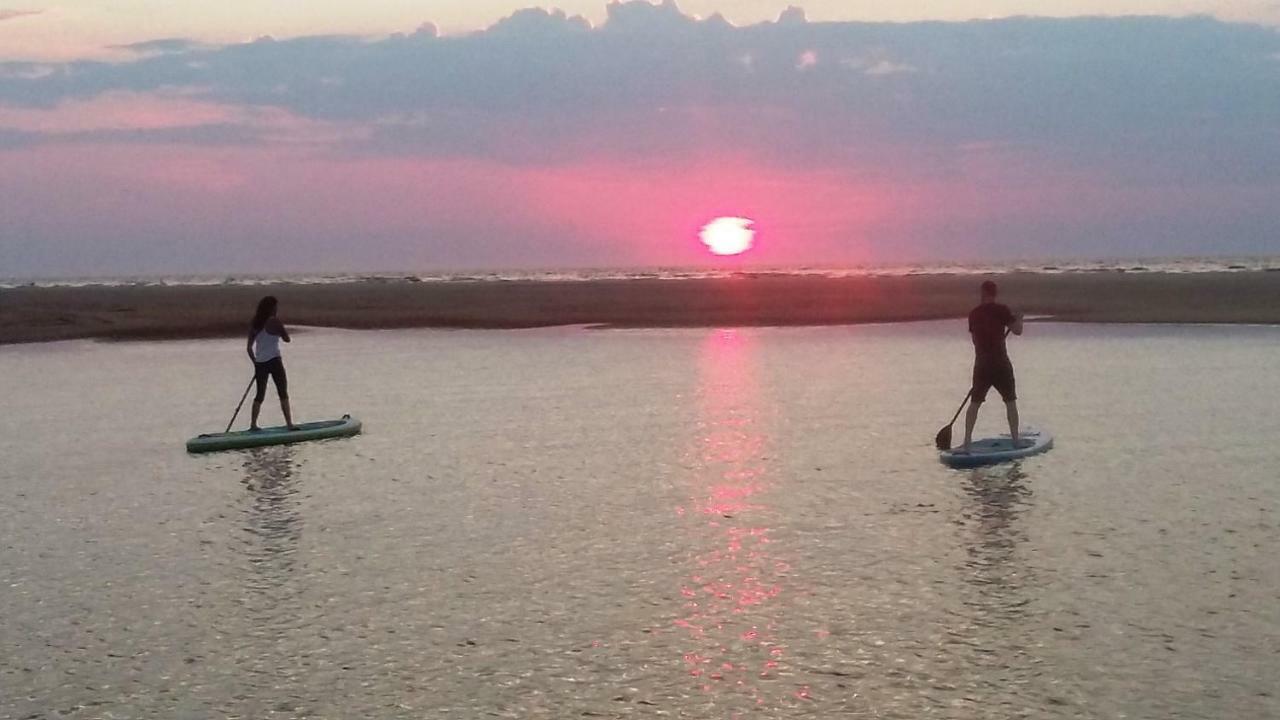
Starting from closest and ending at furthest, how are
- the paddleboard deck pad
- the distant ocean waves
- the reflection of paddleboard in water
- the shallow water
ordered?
the shallow water < the reflection of paddleboard in water < the paddleboard deck pad < the distant ocean waves

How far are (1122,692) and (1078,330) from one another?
36606mm

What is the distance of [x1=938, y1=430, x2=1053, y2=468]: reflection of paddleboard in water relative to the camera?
50.2 ft

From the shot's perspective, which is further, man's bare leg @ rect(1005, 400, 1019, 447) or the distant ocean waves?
the distant ocean waves

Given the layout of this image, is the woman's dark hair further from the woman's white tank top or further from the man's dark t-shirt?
the man's dark t-shirt

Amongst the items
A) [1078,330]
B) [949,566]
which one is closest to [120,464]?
[949,566]

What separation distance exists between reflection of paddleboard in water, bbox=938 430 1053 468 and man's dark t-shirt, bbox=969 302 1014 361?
110 centimetres

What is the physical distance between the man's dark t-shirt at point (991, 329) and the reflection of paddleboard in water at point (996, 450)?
1.10m

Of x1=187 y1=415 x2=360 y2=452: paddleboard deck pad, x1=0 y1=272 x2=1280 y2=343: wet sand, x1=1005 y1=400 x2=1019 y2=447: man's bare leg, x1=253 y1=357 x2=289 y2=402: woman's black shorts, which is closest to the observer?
x1=1005 y1=400 x2=1019 y2=447: man's bare leg

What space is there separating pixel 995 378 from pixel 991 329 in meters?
0.64

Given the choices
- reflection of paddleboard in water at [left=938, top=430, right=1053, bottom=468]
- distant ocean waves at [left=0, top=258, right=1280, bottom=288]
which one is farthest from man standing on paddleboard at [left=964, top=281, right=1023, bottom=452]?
distant ocean waves at [left=0, top=258, right=1280, bottom=288]

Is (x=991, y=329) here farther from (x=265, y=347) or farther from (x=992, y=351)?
(x=265, y=347)

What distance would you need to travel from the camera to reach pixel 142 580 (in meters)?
10.7

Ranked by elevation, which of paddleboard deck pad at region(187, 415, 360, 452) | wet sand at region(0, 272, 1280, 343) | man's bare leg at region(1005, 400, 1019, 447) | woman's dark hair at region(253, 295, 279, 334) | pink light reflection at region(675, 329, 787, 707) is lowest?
pink light reflection at region(675, 329, 787, 707)

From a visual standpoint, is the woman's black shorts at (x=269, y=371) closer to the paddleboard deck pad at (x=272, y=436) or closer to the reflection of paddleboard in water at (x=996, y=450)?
the paddleboard deck pad at (x=272, y=436)
